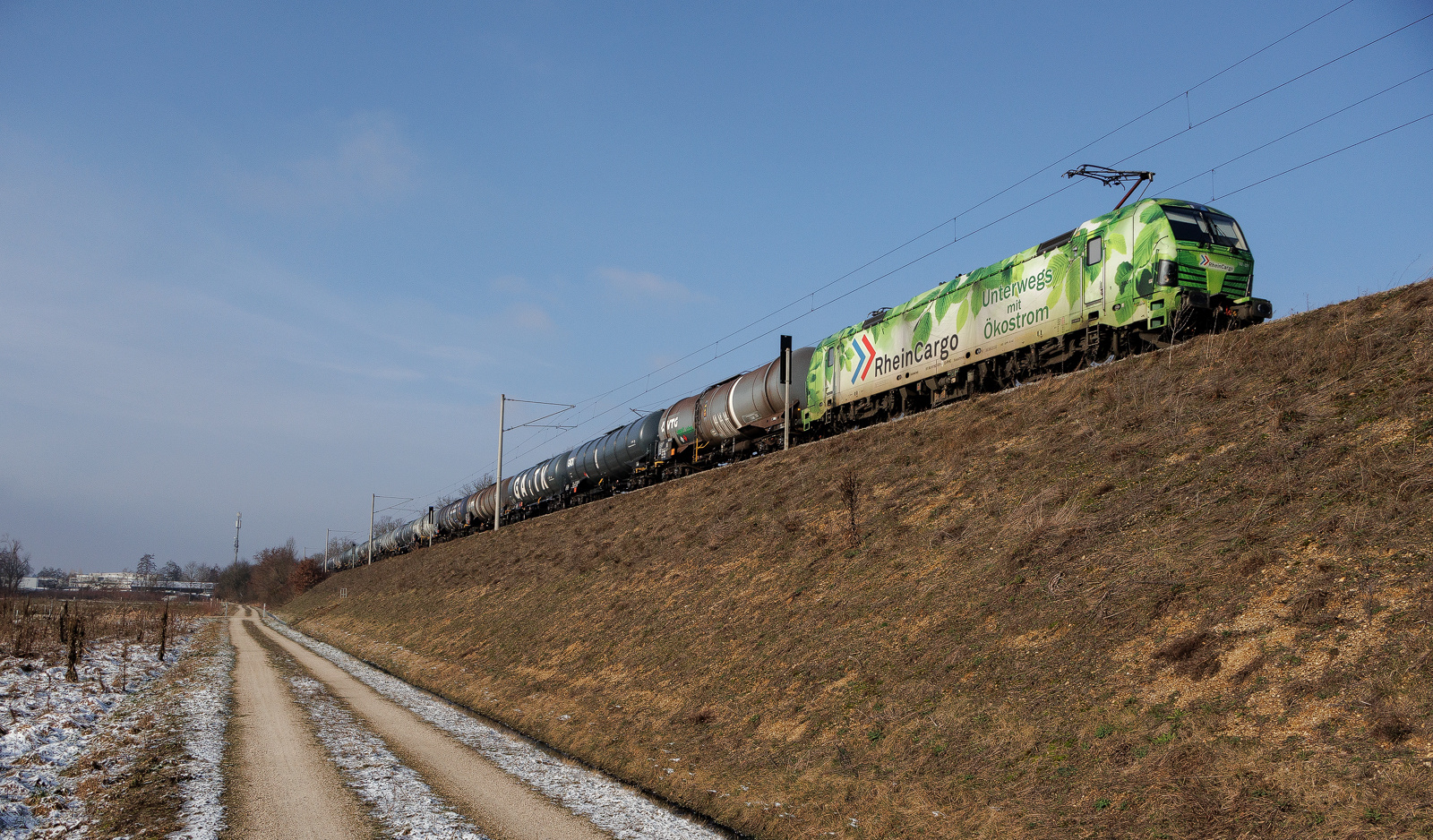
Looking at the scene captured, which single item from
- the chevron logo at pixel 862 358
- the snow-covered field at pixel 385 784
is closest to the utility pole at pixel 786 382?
the chevron logo at pixel 862 358

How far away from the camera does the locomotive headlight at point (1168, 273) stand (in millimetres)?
17438

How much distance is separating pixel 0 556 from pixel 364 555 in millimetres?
37508

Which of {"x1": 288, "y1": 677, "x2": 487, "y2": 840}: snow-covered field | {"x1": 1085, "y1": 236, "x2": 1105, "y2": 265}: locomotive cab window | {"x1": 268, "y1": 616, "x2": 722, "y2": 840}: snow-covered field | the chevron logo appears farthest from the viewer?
the chevron logo

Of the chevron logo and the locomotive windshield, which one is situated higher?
the locomotive windshield

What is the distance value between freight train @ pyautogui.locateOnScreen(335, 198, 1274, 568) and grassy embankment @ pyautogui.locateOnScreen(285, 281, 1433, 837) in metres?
1.39

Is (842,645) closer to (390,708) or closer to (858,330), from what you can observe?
(390,708)

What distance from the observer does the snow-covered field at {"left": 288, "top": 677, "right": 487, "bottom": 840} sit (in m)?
9.56

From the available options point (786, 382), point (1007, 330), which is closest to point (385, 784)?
point (1007, 330)

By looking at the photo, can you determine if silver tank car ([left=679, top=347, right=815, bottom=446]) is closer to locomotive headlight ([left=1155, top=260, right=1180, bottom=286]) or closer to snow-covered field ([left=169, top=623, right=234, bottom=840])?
locomotive headlight ([left=1155, top=260, right=1180, bottom=286])

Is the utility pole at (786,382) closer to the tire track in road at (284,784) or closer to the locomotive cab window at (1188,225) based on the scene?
the locomotive cab window at (1188,225)

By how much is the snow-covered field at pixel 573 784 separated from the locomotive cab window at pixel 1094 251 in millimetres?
15127

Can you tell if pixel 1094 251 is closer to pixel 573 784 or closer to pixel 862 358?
pixel 862 358

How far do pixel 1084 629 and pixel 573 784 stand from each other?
24.2 feet

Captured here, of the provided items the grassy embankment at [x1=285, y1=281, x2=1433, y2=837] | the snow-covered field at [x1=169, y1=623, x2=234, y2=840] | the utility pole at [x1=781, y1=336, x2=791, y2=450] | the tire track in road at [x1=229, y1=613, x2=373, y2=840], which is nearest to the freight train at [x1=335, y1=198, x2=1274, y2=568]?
the utility pole at [x1=781, y1=336, x2=791, y2=450]
